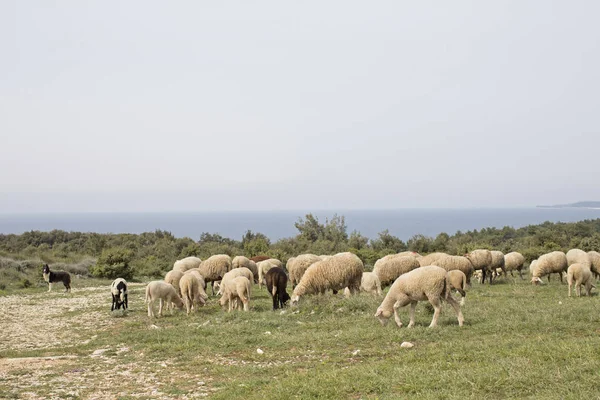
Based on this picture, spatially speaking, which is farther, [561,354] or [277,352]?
[277,352]

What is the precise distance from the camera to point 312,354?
414 inches

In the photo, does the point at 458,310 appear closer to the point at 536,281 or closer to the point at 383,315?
the point at 383,315

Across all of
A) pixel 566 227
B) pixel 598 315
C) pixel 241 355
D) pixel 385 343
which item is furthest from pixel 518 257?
pixel 566 227

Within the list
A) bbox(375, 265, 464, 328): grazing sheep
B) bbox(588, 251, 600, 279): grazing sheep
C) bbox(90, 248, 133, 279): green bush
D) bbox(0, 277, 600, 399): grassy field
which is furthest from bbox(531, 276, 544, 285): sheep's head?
bbox(90, 248, 133, 279): green bush

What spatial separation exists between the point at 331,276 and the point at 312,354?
7099 mm

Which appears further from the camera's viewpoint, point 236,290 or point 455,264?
point 455,264

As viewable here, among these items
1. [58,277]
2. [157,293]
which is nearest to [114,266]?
[58,277]

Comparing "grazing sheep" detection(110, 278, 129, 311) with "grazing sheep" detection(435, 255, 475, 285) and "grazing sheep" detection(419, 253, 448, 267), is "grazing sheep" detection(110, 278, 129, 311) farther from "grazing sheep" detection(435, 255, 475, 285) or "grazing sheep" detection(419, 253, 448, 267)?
"grazing sheep" detection(435, 255, 475, 285)

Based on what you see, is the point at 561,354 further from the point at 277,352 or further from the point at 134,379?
the point at 134,379

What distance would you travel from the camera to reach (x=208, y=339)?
12.4m

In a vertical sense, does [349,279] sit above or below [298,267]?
above

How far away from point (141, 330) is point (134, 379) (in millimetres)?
5529

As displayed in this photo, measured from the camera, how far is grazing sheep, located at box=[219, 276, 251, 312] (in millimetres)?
16703

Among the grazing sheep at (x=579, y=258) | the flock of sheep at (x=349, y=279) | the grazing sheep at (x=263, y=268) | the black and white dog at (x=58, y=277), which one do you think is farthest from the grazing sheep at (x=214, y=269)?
the grazing sheep at (x=579, y=258)
